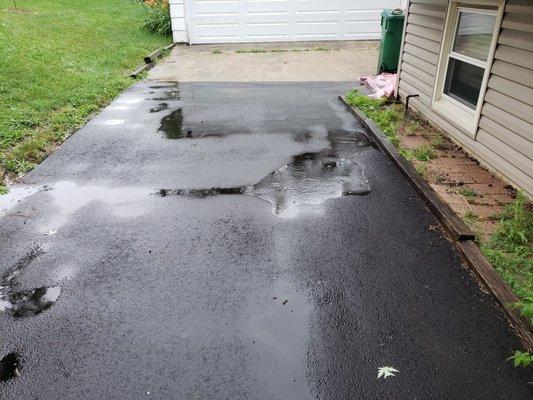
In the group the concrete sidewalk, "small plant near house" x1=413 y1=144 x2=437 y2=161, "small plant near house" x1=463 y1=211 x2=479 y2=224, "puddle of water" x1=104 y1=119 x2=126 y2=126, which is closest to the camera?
"small plant near house" x1=463 y1=211 x2=479 y2=224

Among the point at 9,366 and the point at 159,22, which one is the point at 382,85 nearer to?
the point at 9,366

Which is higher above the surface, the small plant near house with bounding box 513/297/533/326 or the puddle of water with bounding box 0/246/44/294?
the small plant near house with bounding box 513/297/533/326

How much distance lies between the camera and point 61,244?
4.24 metres

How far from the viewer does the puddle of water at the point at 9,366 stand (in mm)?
2811

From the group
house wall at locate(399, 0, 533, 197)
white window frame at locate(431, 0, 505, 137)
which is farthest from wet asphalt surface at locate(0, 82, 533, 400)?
white window frame at locate(431, 0, 505, 137)

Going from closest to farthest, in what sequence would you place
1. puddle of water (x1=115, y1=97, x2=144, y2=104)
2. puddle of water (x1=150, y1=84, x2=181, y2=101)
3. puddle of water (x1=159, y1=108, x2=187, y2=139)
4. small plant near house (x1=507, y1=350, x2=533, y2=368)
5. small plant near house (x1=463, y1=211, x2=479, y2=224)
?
small plant near house (x1=507, y1=350, x2=533, y2=368) → small plant near house (x1=463, y1=211, x2=479, y2=224) → puddle of water (x1=159, y1=108, x2=187, y2=139) → puddle of water (x1=115, y1=97, x2=144, y2=104) → puddle of water (x1=150, y1=84, x2=181, y2=101)

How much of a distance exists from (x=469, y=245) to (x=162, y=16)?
15.4m

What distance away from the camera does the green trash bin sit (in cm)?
966

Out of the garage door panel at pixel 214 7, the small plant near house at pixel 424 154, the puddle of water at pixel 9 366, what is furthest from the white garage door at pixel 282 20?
the puddle of water at pixel 9 366

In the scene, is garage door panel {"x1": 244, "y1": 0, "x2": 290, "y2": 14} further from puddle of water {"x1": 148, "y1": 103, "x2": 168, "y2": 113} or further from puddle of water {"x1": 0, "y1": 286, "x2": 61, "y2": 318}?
puddle of water {"x1": 0, "y1": 286, "x2": 61, "y2": 318}

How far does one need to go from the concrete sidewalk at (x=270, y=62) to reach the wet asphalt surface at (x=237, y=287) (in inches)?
221

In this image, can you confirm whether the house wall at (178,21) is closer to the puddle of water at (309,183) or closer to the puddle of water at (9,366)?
the puddle of water at (309,183)

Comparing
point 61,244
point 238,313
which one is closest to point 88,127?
point 61,244

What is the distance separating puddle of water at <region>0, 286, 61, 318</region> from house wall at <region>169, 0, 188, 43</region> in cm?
1365
